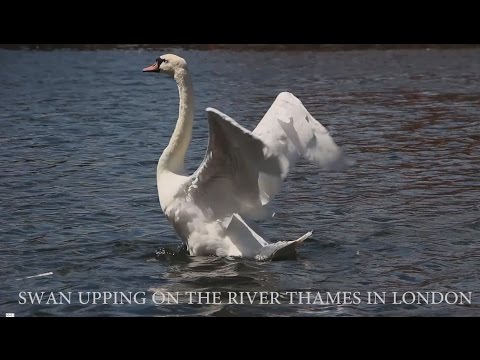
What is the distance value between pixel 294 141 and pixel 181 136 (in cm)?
126

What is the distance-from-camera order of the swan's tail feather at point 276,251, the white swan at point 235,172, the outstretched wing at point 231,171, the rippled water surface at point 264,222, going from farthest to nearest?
the swan's tail feather at point 276,251
the rippled water surface at point 264,222
the white swan at point 235,172
the outstretched wing at point 231,171

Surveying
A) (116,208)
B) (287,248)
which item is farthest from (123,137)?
(287,248)

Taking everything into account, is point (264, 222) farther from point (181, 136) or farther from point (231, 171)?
point (231, 171)

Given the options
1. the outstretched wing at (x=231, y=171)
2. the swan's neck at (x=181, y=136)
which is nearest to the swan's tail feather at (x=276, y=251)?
the outstretched wing at (x=231, y=171)

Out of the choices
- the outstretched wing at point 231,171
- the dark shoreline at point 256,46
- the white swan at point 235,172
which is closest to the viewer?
the outstretched wing at point 231,171

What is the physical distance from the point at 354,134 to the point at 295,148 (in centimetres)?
751

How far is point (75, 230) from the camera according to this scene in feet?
30.6

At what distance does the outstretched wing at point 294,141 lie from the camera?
7.51 m

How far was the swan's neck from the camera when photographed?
27.8ft

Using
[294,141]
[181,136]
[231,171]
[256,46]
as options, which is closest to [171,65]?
[181,136]

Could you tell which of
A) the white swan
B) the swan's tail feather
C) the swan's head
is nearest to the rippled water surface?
the swan's tail feather

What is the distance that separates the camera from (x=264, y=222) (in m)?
9.85

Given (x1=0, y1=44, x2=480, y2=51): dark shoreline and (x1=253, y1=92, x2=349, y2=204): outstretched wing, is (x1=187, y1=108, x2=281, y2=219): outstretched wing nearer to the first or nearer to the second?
(x1=253, y1=92, x2=349, y2=204): outstretched wing

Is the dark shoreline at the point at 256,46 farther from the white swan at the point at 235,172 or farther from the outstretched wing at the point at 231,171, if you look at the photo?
the outstretched wing at the point at 231,171
